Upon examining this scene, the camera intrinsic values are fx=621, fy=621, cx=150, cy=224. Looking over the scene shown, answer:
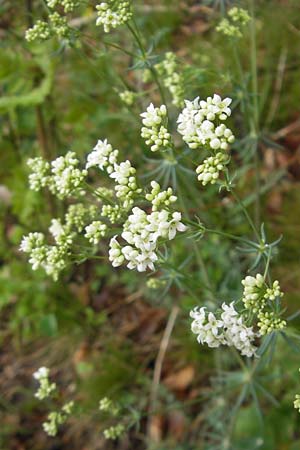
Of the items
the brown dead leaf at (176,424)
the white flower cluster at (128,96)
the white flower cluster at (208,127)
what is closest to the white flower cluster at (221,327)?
the white flower cluster at (208,127)

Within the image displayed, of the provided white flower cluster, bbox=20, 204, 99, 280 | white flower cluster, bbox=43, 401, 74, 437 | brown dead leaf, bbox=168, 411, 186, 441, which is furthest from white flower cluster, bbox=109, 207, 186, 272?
brown dead leaf, bbox=168, 411, 186, 441

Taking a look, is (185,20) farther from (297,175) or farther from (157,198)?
(157,198)

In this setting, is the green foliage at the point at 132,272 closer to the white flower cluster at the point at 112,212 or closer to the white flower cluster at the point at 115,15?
the white flower cluster at the point at 115,15

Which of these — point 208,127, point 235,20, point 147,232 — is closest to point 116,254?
Result: point 147,232

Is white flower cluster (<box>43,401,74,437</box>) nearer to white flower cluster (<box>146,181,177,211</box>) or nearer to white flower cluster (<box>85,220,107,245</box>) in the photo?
white flower cluster (<box>85,220,107,245</box>)

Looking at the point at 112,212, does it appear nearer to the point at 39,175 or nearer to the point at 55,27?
the point at 39,175

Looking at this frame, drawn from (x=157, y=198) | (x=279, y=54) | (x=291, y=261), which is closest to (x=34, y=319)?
(x=291, y=261)

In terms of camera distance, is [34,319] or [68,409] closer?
[68,409]
